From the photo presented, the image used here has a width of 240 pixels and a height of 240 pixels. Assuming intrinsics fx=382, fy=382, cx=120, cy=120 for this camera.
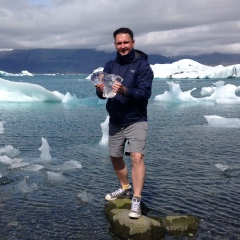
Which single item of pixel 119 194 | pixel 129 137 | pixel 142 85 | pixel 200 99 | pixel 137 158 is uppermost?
pixel 142 85

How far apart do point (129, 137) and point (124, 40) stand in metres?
1.30

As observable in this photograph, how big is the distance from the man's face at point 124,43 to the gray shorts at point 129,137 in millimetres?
986

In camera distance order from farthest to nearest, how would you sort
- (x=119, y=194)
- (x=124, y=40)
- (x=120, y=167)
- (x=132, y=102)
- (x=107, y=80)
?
1. (x=119, y=194)
2. (x=120, y=167)
3. (x=132, y=102)
4. (x=124, y=40)
5. (x=107, y=80)

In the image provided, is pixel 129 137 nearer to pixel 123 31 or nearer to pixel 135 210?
pixel 135 210

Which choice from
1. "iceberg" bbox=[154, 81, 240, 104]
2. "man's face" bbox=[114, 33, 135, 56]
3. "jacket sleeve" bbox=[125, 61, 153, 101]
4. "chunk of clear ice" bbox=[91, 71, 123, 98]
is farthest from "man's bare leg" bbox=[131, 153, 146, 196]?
"iceberg" bbox=[154, 81, 240, 104]

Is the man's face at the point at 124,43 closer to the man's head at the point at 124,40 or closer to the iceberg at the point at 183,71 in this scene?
the man's head at the point at 124,40

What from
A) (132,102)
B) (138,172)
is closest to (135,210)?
(138,172)

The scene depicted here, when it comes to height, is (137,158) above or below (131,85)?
below

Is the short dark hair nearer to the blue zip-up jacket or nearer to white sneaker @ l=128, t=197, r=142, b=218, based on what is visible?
the blue zip-up jacket

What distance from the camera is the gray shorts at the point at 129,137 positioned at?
202 inches

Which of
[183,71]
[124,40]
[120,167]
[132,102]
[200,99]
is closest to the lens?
[124,40]

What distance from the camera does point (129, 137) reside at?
522cm

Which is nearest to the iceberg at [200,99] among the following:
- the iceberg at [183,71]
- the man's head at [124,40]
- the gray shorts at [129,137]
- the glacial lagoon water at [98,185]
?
the glacial lagoon water at [98,185]

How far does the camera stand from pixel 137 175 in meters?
5.13
